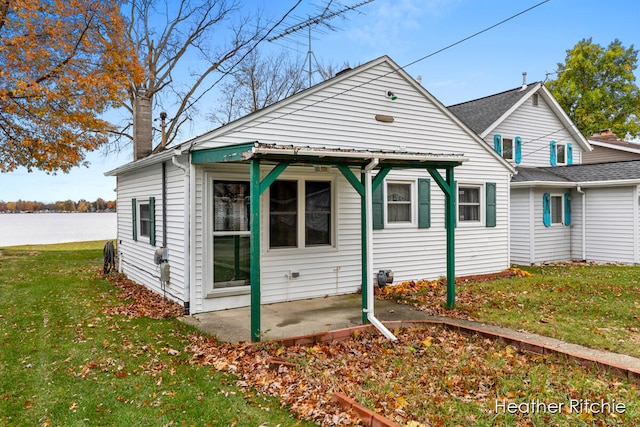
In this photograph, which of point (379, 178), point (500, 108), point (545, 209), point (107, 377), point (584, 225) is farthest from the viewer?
point (500, 108)

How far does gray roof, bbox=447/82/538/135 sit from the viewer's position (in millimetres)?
15938

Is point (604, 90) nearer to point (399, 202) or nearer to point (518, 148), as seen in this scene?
point (518, 148)

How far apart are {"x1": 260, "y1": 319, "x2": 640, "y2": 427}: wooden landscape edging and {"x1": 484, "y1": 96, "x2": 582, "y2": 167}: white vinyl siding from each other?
11.7 metres

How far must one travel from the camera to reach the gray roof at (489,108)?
1594cm

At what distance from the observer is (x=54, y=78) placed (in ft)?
50.1

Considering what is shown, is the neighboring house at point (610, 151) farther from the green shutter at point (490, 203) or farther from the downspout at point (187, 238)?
the downspout at point (187, 238)

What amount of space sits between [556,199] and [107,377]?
15.0 meters

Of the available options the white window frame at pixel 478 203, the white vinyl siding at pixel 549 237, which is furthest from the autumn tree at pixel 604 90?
the white window frame at pixel 478 203

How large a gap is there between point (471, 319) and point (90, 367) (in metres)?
5.56

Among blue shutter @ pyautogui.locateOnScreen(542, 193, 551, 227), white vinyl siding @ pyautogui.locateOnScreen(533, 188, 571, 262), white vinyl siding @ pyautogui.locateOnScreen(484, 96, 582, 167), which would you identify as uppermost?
white vinyl siding @ pyautogui.locateOnScreen(484, 96, 582, 167)

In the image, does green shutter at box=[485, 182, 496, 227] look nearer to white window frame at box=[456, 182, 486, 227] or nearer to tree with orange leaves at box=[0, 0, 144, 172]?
white window frame at box=[456, 182, 486, 227]

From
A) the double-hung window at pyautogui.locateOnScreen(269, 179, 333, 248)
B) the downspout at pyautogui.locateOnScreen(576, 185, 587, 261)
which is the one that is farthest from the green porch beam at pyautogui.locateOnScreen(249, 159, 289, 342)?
the downspout at pyautogui.locateOnScreen(576, 185, 587, 261)

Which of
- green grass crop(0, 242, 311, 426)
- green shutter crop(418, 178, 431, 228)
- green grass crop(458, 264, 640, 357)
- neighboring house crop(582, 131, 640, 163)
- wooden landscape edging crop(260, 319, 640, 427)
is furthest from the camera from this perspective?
neighboring house crop(582, 131, 640, 163)

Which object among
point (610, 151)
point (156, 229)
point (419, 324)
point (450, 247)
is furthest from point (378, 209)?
point (610, 151)
